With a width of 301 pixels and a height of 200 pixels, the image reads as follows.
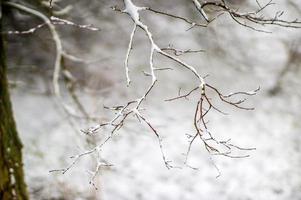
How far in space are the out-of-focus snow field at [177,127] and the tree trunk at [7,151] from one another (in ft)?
4.69

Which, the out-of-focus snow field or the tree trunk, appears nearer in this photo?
the tree trunk

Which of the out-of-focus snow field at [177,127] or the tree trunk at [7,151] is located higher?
the tree trunk at [7,151]

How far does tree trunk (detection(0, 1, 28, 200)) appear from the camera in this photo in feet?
22.0

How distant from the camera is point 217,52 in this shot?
40.6 ft

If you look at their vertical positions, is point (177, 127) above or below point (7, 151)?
below

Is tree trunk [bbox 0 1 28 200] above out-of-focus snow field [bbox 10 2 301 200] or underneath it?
above

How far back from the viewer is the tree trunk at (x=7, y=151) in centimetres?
669

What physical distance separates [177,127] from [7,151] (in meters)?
5.83

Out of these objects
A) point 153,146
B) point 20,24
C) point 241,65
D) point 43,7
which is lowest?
point 153,146

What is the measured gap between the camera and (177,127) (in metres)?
12.0

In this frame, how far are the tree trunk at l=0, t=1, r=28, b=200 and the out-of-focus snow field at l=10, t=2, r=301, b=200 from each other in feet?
4.69

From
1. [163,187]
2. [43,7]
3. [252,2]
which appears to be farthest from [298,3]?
[43,7]

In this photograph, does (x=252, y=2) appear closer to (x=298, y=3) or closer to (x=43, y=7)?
(x=298, y=3)

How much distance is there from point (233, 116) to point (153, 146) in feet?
7.97
